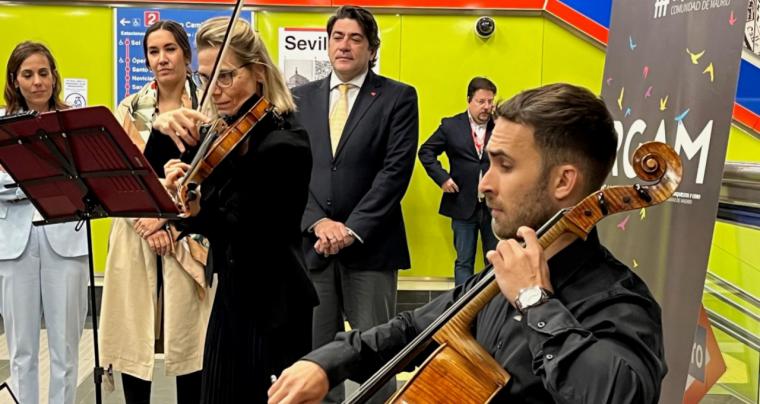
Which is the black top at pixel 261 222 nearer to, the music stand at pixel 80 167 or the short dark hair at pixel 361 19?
the music stand at pixel 80 167

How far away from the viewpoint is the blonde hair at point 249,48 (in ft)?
8.50

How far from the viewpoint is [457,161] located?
6.13 m

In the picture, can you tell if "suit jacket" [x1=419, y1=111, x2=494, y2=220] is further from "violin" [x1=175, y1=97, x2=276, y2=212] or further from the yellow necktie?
"violin" [x1=175, y1=97, x2=276, y2=212]

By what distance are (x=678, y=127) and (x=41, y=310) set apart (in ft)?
9.04

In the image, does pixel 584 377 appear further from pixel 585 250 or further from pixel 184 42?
pixel 184 42

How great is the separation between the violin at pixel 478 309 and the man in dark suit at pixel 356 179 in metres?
1.98

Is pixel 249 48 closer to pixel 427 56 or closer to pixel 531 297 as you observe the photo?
pixel 531 297

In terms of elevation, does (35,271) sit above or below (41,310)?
above

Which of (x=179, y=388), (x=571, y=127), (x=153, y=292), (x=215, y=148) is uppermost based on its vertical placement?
(x=571, y=127)

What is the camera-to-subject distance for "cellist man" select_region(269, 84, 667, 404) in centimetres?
144

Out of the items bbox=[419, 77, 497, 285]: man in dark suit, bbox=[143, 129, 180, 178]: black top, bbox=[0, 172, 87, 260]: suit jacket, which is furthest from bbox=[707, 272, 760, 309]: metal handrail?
bbox=[419, 77, 497, 285]: man in dark suit

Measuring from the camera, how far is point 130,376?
3406mm

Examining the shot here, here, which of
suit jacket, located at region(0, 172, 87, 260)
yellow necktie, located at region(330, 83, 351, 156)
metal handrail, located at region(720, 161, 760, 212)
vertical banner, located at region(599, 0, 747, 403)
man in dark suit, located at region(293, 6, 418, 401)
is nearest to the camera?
vertical banner, located at region(599, 0, 747, 403)


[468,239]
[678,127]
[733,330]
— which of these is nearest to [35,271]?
[678,127]
